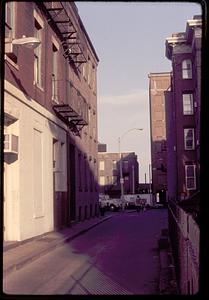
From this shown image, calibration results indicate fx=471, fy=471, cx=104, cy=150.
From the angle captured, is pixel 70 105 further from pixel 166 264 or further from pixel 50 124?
pixel 166 264

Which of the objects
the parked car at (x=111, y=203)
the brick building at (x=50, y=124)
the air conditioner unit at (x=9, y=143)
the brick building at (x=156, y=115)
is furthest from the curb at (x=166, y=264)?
the parked car at (x=111, y=203)

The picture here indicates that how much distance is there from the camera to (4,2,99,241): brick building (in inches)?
92.0

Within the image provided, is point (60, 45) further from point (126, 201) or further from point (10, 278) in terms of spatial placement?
point (126, 201)

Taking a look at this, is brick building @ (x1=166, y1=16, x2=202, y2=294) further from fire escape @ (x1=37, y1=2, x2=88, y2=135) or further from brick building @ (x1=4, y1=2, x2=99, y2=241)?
fire escape @ (x1=37, y1=2, x2=88, y2=135)

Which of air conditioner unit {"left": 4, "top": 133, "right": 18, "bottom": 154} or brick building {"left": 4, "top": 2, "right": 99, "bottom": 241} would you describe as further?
brick building {"left": 4, "top": 2, "right": 99, "bottom": 241}

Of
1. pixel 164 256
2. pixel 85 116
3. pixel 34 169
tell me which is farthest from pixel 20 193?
pixel 164 256

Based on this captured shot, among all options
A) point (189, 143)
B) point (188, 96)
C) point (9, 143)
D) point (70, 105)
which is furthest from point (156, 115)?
point (188, 96)

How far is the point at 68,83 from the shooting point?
366 cm

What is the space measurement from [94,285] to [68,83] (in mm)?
1753

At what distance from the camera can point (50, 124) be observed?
304cm

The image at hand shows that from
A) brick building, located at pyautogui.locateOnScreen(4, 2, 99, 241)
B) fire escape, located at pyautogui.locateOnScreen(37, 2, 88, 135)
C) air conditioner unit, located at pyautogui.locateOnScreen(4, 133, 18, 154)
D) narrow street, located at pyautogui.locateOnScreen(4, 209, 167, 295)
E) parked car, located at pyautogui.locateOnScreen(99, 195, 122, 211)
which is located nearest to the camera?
air conditioner unit, located at pyautogui.locateOnScreen(4, 133, 18, 154)

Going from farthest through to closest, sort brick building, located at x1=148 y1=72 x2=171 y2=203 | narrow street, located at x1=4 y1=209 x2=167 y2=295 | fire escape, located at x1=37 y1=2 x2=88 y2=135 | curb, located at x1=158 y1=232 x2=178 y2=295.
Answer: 1. curb, located at x1=158 y1=232 x2=178 y2=295
2. fire escape, located at x1=37 y1=2 x2=88 y2=135
3. brick building, located at x1=148 y1=72 x2=171 y2=203
4. narrow street, located at x1=4 y1=209 x2=167 y2=295

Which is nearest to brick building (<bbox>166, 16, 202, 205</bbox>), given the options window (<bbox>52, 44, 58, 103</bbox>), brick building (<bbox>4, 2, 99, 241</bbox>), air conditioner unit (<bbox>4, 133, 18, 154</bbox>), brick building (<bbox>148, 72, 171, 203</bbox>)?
brick building (<bbox>148, 72, 171, 203</bbox>)

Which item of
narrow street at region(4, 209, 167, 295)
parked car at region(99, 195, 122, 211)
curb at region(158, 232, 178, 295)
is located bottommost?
parked car at region(99, 195, 122, 211)
